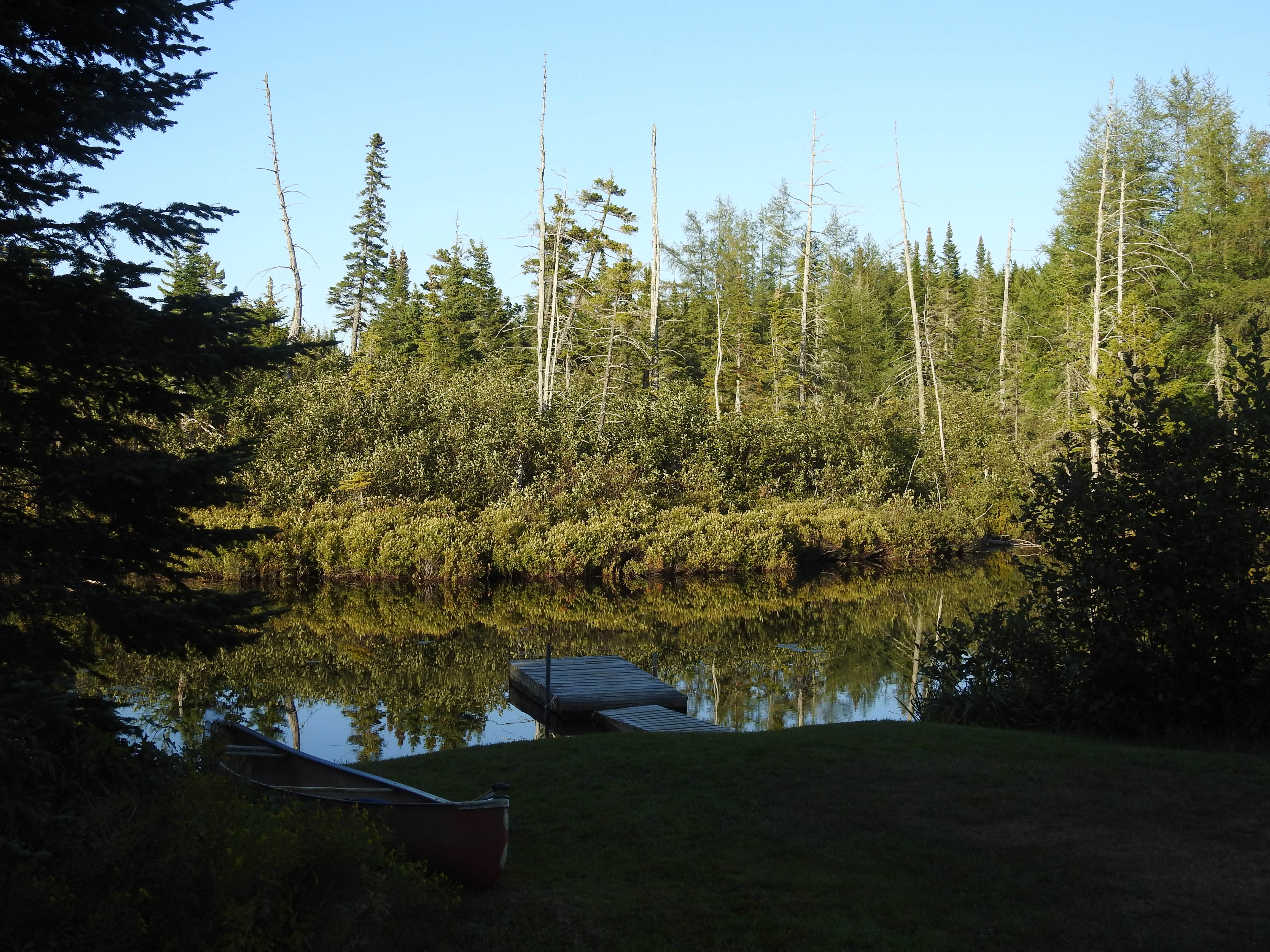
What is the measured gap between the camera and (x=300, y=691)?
16.8m

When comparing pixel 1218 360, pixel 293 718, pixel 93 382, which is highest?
pixel 1218 360

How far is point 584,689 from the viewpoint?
1467 cm

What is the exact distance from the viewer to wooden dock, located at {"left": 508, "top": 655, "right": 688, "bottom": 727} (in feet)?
46.5

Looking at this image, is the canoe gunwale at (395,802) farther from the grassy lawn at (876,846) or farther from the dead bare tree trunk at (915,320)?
the dead bare tree trunk at (915,320)

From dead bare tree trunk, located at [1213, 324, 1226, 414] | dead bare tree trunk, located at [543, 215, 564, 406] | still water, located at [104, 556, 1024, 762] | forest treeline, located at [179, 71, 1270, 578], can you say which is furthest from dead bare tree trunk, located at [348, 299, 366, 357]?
dead bare tree trunk, located at [1213, 324, 1226, 414]

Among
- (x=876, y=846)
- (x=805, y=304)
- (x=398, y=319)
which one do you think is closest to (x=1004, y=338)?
(x=805, y=304)

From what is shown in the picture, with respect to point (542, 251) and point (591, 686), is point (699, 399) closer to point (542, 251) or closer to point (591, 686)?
point (542, 251)

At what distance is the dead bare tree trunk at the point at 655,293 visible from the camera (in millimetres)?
43875

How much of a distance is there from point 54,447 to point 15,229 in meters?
1.29

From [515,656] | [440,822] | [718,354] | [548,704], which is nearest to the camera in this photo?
[440,822]

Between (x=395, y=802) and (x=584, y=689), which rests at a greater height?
(x=395, y=802)

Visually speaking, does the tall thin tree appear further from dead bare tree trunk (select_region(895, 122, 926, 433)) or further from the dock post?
the dock post

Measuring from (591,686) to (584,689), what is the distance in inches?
9.7

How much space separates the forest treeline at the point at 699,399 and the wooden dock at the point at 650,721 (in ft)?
48.8
